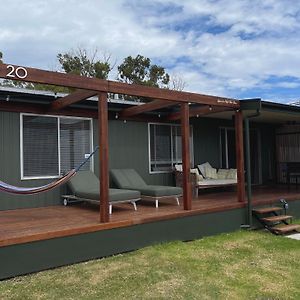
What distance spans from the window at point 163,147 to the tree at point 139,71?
15059 millimetres

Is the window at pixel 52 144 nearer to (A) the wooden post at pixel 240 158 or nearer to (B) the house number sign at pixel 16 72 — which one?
(B) the house number sign at pixel 16 72

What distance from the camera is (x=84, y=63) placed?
80.3 feet

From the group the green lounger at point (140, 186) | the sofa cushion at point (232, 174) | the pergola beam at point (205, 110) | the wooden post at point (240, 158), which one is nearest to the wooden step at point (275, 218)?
the wooden post at point (240, 158)

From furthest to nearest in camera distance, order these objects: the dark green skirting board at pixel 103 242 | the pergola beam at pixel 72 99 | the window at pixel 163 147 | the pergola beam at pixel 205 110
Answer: the window at pixel 163 147 < the pergola beam at pixel 205 110 < the pergola beam at pixel 72 99 < the dark green skirting board at pixel 103 242

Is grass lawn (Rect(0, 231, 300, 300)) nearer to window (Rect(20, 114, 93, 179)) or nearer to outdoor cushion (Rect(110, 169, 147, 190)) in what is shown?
outdoor cushion (Rect(110, 169, 147, 190))

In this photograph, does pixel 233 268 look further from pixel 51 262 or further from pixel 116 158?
pixel 116 158

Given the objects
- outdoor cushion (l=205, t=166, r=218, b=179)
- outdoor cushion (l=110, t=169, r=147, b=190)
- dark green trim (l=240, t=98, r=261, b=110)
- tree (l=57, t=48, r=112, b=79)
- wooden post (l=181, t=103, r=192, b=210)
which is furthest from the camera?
tree (l=57, t=48, r=112, b=79)

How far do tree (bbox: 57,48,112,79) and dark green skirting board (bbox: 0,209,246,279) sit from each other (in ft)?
59.7

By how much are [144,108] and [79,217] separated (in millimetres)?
2633

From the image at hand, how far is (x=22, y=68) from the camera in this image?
4.34 meters

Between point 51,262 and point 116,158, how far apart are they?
386cm

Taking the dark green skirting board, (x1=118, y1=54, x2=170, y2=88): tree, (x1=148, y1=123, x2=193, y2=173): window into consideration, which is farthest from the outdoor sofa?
(x1=118, y1=54, x2=170, y2=88): tree

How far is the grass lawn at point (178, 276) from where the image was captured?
12.9 ft

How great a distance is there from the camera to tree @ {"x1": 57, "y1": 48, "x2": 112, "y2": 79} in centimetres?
2364
